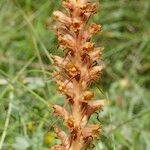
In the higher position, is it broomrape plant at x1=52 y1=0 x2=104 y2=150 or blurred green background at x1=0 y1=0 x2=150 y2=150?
broomrape plant at x1=52 y1=0 x2=104 y2=150

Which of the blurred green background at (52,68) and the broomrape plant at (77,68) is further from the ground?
the broomrape plant at (77,68)

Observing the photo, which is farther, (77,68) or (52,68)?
(52,68)

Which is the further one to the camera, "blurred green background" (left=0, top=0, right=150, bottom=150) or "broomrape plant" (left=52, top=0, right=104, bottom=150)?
"blurred green background" (left=0, top=0, right=150, bottom=150)

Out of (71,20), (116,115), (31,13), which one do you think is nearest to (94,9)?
(71,20)

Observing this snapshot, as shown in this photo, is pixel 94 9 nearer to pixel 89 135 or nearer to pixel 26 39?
pixel 89 135
